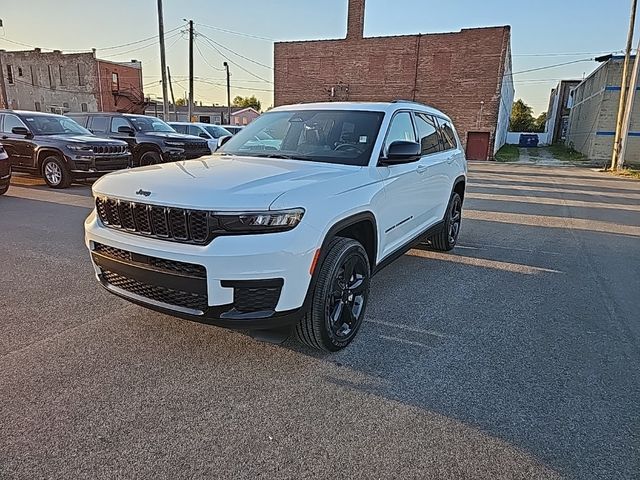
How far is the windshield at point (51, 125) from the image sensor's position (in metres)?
11.1

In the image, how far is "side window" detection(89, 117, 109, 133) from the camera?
523 inches

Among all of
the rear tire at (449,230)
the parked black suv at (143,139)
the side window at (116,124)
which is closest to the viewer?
the rear tire at (449,230)

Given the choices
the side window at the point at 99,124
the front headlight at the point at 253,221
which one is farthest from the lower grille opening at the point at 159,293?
the side window at the point at 99,124

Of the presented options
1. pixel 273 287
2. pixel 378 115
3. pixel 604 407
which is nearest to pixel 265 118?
pixel 378 115

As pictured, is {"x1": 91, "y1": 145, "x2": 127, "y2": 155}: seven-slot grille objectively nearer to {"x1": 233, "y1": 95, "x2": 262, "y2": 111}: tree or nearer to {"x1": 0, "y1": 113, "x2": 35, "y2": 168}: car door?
{"x1": 0, "y1": 113, "x2": 35, "y2": 168}: car door

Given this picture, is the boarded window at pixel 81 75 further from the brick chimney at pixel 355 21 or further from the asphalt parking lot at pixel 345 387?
the asphalt parking lot at pixel 345 387

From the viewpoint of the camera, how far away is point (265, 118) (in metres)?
4.84

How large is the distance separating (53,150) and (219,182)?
9.62 m

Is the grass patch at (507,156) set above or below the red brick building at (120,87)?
below

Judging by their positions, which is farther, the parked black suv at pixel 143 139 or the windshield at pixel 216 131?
the windshield at pixel 216 131

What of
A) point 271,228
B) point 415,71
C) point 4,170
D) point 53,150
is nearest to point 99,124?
point 53,150

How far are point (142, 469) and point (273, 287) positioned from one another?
3.75 ft

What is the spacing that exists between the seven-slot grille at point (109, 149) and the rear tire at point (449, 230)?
845 cm

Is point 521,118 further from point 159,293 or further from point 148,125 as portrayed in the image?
point 159,293
